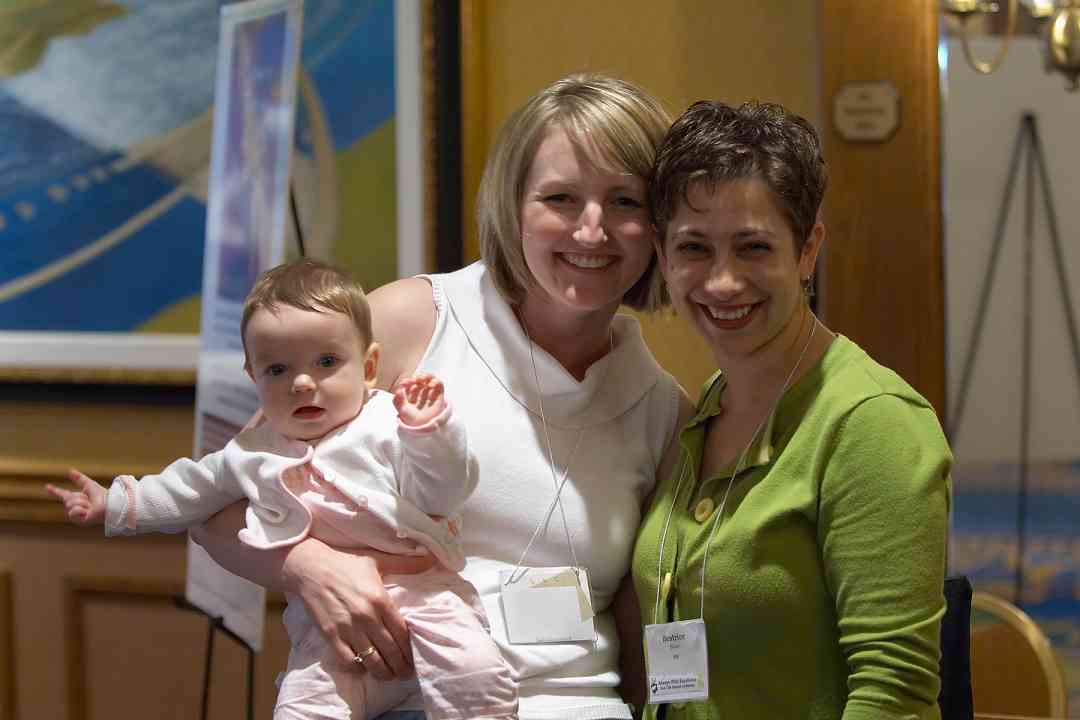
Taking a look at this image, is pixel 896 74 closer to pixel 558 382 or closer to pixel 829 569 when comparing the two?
pixel 558 382

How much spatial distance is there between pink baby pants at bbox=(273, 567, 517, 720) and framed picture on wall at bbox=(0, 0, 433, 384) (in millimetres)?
1651

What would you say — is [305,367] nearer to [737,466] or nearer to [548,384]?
[548,384]

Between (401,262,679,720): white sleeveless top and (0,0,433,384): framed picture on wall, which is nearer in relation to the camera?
(401,262,679,720): white sleeveless top

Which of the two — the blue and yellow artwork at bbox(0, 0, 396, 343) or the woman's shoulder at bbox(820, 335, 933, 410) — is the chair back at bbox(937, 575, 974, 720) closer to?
the woman's shoulder at bbox(820, 335, 933, 410)

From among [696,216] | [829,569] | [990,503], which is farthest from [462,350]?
[990,503]

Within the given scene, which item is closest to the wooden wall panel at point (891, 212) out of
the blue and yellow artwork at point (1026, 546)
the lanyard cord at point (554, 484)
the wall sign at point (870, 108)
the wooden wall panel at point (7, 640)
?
the wall sign at point (870, 108)

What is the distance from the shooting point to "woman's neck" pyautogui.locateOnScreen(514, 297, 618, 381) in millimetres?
2025

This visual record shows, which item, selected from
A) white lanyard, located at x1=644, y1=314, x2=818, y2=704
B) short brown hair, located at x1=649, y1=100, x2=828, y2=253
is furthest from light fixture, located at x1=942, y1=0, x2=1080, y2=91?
white lanyard, located at x1=644, y1=314, x2=818, y2=704

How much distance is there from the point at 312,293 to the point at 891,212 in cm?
165

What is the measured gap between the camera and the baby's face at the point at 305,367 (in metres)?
1.75

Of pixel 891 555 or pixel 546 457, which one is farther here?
pixel 546 457

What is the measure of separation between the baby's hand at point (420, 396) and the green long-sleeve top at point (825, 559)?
1.28 feet

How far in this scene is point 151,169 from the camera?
359 cm

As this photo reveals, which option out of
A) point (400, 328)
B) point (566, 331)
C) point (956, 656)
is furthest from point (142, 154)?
point (956, 656)
